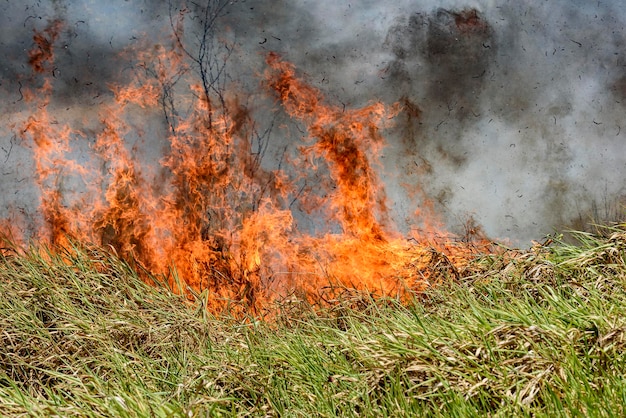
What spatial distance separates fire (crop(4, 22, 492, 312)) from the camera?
5410 millimetres

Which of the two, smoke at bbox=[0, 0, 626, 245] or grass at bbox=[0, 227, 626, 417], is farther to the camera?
smoke at bbox=[0, 0, 626, 245]

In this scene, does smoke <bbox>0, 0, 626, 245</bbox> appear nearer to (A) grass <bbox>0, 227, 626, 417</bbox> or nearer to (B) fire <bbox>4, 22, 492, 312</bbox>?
(B) fire <bbox>4, 22, 492, 312</bbox>

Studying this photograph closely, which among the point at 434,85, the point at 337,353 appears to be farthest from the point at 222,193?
the point at 337,353

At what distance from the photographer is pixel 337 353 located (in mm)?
3518

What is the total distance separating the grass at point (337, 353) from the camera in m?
3.09

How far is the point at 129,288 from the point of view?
16.7 feet

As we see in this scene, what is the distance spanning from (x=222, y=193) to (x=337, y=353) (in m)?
2.18

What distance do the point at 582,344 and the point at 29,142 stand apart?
3.79 metres

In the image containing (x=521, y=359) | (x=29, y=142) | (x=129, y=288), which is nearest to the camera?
(x=521, y=359)

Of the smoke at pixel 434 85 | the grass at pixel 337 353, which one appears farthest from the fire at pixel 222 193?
the grass at pixel 337 353

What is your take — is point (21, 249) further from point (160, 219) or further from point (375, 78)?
point (375, 78)

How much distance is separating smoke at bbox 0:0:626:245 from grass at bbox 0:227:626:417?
0.59 meters

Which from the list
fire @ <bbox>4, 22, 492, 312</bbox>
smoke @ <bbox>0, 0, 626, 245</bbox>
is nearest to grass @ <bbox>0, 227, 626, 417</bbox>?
fire @ <bbox>4, 22, 492, 312</bbox>

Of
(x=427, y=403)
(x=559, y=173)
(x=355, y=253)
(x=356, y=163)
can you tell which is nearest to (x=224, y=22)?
(x=356, y=163)
